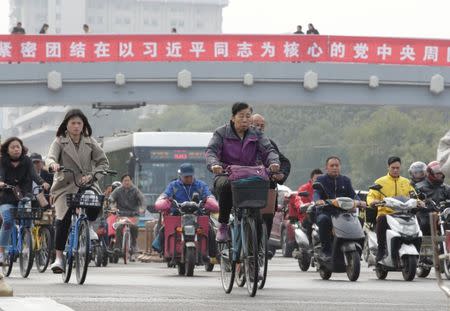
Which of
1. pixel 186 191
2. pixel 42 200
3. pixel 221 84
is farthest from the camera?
pixel 221 84

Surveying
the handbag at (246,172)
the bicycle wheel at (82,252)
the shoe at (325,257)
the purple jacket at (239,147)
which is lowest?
the shoe at (325,257)

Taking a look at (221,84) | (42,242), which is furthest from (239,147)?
(221,84)

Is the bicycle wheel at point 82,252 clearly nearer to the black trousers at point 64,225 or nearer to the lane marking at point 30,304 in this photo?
the black trousers at point 64,225

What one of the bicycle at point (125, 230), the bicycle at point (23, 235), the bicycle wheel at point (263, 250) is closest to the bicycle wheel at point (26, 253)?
the bicycle at point (23, 235)

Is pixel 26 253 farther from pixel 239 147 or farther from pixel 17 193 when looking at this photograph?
pixel 239 147

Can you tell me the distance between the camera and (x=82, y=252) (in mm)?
14305

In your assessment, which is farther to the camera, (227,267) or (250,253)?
(227,267)

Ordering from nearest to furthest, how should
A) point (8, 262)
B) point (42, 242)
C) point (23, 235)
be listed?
point (23, 235)
point (8, 262)
point (42, 242)

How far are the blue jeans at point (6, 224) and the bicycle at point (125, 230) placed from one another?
29.1 ft

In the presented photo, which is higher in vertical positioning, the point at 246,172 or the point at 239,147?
the point at 239,147

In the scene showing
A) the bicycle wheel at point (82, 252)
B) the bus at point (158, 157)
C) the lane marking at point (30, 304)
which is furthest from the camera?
the bus at point (158, 157)

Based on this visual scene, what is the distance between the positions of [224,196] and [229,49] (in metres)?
34.1

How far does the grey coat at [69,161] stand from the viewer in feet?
47.8

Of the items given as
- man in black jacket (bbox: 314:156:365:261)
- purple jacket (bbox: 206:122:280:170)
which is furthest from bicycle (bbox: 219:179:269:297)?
man in black jacket (bbox: 314:156:365:261)
